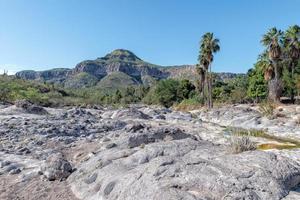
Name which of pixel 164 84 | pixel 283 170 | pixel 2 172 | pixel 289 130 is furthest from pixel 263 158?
pixel 164 84

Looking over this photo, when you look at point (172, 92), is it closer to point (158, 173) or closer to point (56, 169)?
point (56, 169)

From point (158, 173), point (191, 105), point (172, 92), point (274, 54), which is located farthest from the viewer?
point (172, 92)

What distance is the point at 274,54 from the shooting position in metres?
66.1

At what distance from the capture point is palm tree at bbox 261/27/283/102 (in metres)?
66.2

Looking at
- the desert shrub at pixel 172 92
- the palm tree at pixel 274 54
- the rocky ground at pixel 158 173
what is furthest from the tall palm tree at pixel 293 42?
the rocky ground at pixel 158 173

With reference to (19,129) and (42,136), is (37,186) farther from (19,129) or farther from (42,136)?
(19,129)

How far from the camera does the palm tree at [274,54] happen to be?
217 ft

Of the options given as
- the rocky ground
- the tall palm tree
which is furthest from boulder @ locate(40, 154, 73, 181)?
the tall palm tree

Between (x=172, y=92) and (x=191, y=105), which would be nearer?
(x=191, y=105)

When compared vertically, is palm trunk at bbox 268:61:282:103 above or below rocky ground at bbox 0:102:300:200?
above

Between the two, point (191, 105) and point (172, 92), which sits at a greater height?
point (172, 92)

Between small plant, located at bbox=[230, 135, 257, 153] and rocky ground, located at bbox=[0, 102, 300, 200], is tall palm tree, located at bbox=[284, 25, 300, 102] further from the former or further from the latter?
small plant, located at bbox=[230, 135, 257, 153]

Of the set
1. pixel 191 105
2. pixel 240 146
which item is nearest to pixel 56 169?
pixel 240 146

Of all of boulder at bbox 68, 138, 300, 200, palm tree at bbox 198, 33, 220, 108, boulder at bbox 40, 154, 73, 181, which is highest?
palm tree at bbox 198, 33, 220, 108
